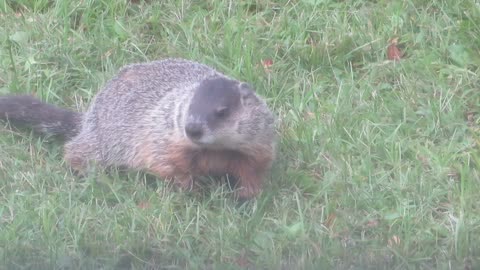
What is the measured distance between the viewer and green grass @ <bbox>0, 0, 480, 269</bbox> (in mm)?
5020

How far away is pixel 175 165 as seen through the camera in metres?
5.64

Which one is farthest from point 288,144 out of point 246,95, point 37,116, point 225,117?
point 37,116

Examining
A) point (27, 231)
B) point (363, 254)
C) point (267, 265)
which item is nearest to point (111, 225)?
point (27, 231)

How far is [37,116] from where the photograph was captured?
6.25 metres

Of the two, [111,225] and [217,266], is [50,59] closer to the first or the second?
[111,225]

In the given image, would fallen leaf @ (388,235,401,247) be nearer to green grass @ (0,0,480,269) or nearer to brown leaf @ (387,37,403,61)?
green grass @ (0,0,480,269)

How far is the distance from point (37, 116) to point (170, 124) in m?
0.92

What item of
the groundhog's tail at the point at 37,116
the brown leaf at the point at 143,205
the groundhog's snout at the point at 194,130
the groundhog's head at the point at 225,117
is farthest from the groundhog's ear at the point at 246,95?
the groundhog's tail at the point at 37,116

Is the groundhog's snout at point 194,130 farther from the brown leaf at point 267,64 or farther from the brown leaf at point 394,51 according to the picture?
the brown leaf at point 394,51

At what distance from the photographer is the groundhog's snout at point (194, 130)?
5352 millimetres

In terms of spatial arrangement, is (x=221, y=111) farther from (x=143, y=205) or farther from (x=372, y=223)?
(x=372, y=223)

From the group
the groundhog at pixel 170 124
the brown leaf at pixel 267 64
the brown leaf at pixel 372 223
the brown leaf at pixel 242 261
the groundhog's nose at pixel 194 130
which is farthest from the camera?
the brown leaf at pixel 267 64

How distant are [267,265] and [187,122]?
2.96 feet

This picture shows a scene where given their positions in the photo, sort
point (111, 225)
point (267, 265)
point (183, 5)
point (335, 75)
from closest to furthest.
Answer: point (267, 265) → point (111, 225) → point (335, 75) → point (183, 5)
